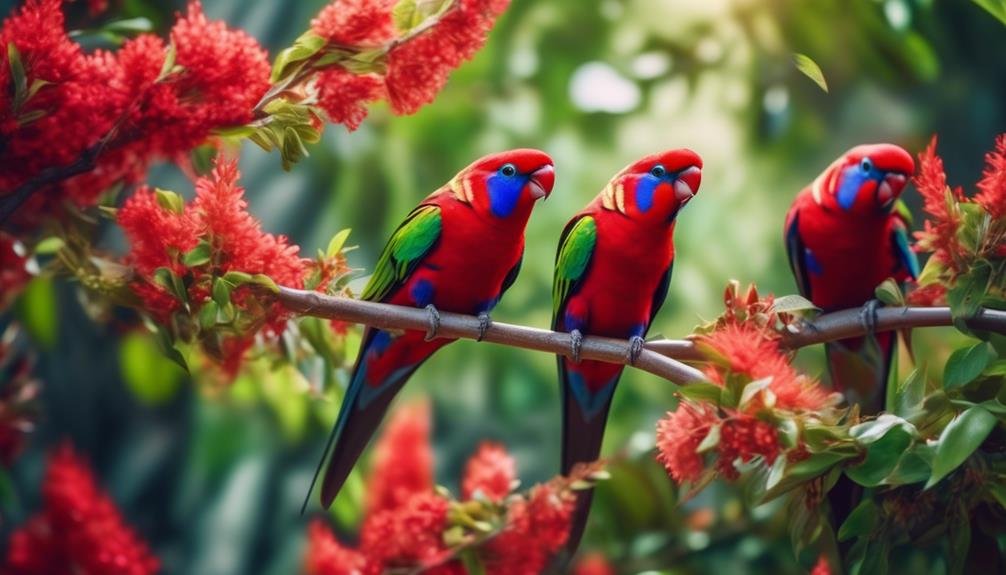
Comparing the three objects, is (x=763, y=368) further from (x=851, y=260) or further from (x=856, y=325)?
(x=851, y=260)

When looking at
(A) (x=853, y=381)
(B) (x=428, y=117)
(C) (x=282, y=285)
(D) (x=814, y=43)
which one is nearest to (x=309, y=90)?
(C) (x=282, y=285)

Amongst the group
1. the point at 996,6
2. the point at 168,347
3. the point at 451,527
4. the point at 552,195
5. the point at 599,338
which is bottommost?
the point at 451,527

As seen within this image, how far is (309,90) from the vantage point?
1.25 metres

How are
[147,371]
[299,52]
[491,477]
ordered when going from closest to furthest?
[299,52]
[491,477]
[147,371]

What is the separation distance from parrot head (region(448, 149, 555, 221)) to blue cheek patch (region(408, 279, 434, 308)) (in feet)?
0.36

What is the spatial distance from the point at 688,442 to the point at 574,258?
1.11 ft

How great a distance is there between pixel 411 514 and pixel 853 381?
0.62m

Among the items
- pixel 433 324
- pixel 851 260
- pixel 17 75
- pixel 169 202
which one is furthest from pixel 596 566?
pixel 17 75

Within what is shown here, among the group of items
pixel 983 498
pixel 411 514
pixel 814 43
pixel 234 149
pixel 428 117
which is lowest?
pixel 411 514

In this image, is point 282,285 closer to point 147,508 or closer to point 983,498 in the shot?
point 983,498

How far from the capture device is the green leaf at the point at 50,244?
1.40 m

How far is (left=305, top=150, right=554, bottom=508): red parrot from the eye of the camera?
1278mm

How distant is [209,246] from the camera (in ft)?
3.74

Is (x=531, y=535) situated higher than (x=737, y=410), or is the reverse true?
(x=737, y=410)
